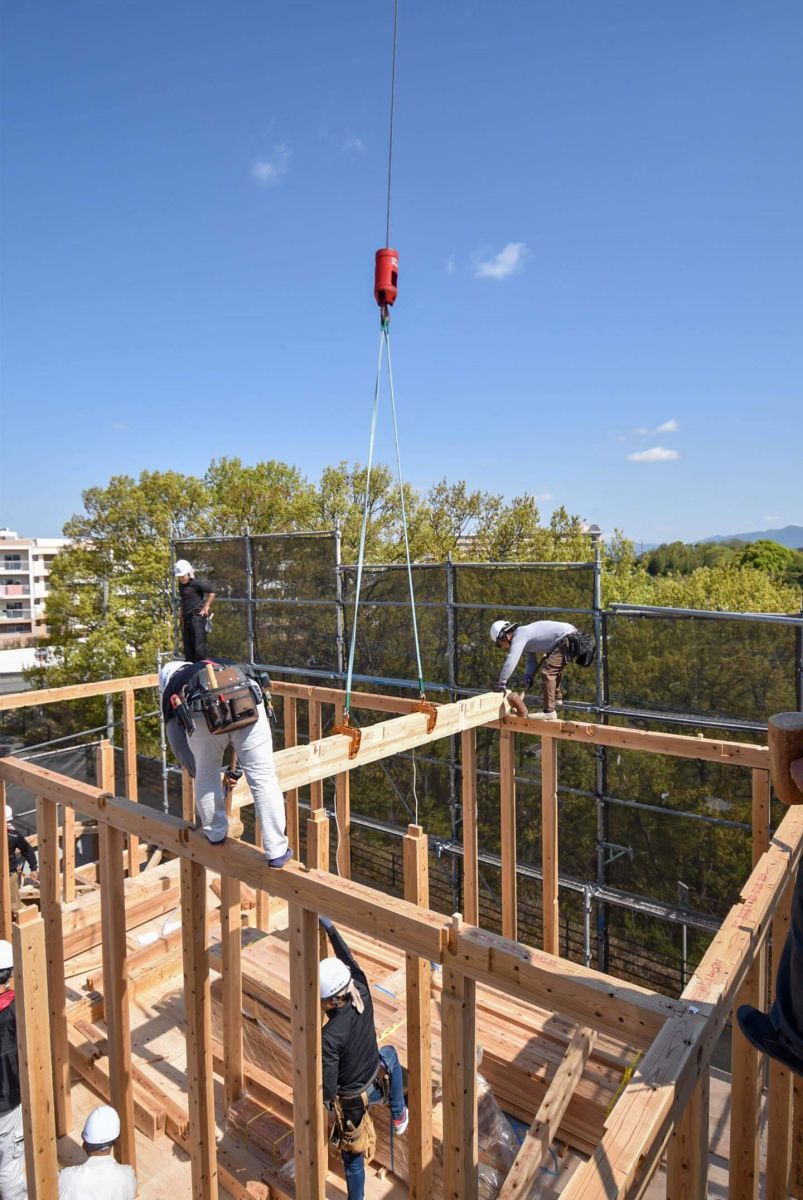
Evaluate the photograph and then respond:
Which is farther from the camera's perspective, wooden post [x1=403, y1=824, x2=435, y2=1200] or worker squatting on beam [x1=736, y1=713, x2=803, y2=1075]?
wooden post [x1=403, y1=824, x2=435, y2=1200]

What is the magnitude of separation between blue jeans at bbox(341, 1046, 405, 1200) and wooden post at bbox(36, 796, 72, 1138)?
1.82 metres

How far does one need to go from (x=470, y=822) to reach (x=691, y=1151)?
13.6 feet

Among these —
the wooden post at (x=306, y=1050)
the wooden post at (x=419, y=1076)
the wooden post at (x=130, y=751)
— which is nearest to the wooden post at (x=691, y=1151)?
the wooden post at (x=419, y=1076)

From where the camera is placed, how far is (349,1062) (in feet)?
12.3

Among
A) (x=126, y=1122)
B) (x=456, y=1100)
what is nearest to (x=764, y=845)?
(x=456, y=1100)

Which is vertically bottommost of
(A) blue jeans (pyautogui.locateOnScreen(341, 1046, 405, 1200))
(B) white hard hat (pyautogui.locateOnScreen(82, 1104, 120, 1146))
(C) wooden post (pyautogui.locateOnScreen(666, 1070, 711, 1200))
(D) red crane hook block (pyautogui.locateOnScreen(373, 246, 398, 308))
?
(A) blue jeans (pyautogui.locateOnScreen(341, 1046, 405, 1200))

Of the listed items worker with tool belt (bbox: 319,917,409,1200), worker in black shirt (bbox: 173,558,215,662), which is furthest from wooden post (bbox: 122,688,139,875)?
worker with tool belt (bbox: 319,917,409,1200)

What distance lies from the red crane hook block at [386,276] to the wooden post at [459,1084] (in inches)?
148

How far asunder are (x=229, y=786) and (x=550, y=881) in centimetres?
278

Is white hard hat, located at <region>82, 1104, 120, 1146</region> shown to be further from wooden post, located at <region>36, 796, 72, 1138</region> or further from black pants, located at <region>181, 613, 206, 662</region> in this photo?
black pants, located at <region>181, 613, 206, 662</region>

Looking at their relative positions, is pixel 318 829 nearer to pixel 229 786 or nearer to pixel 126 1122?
pixel 229 786

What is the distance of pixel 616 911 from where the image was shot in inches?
376

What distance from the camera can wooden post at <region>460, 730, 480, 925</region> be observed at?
6.18 m

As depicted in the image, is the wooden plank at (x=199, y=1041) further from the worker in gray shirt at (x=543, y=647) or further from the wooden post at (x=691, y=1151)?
the worker in gray shirt at (x=543, y=647)
